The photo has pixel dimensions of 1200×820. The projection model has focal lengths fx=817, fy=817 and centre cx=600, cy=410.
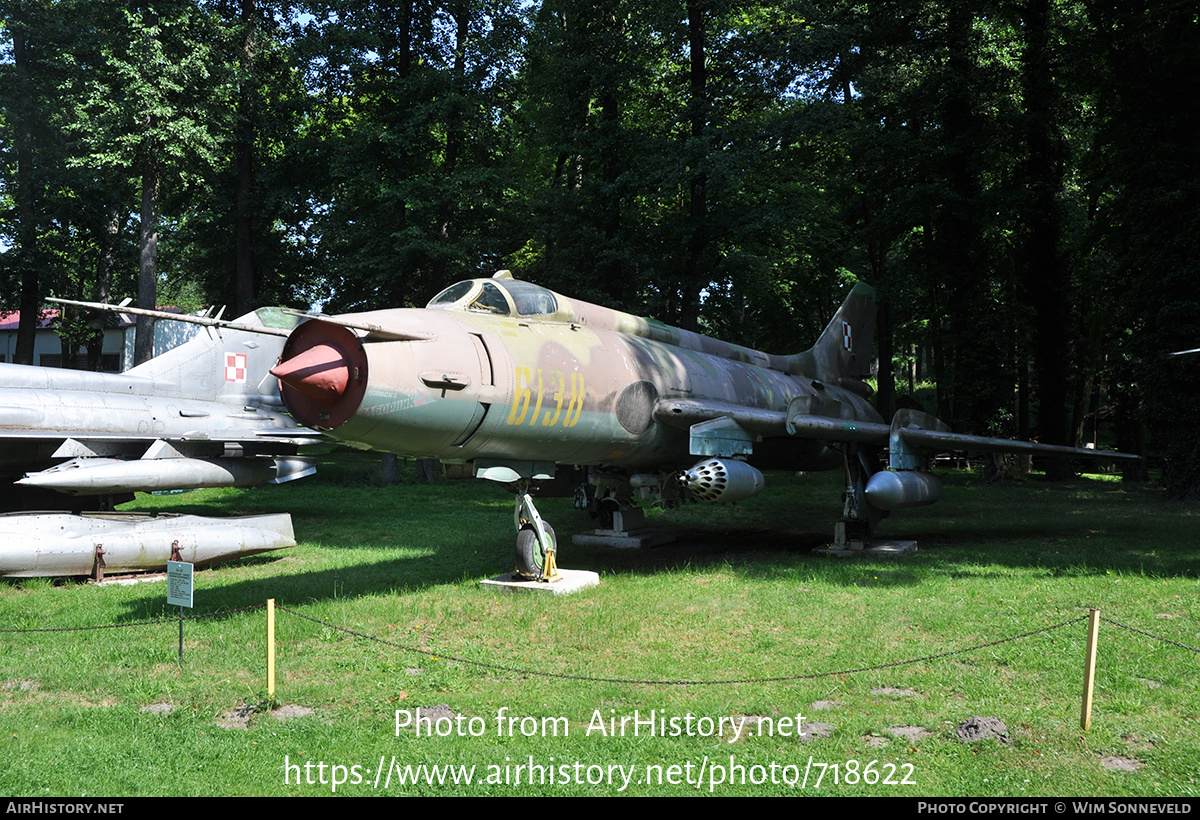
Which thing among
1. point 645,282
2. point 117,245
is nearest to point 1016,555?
point 645,282

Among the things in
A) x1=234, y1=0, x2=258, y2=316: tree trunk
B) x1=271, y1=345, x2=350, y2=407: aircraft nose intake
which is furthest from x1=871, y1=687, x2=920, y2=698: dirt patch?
x1=234, y1=0, x2=258, y2=316: tree trunk

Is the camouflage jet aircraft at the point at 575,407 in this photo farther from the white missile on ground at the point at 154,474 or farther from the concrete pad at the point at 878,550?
the white missile on ground at the point at 154,474

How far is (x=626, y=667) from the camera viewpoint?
7.19 meters

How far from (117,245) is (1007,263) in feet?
107

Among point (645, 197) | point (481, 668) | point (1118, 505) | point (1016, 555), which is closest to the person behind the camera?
point (481, 668)

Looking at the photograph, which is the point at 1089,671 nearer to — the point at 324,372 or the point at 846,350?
the point at 324,372

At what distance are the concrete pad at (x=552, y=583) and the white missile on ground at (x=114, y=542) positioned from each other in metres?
4.17

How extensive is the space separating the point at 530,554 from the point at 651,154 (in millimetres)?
16436

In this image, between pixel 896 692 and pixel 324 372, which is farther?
pixel 324 372

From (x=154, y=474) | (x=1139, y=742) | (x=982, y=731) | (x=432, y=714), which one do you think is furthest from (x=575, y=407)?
(x=154, y=474)

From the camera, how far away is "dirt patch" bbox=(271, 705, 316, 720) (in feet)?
20.3

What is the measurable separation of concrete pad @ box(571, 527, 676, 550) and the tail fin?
162 inches

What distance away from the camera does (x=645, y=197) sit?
1023 inches

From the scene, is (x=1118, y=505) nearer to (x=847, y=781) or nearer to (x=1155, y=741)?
(x=1155, y=741)
